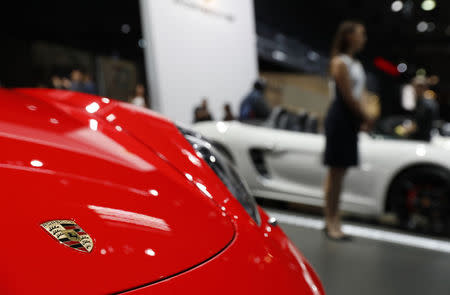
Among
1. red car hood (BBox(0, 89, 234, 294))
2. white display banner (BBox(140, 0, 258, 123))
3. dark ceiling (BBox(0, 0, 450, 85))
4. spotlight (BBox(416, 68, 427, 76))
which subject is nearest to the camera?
red car hood (BBox(0, 89, 234, 294))

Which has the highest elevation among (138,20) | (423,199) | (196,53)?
(138,20)

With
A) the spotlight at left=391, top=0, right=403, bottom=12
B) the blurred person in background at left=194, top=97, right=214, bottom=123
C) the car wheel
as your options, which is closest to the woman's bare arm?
the car wheel

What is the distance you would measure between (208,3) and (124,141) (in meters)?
4.38

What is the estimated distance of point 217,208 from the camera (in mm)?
802

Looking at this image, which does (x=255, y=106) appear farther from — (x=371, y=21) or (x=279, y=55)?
(x=371, y=21)

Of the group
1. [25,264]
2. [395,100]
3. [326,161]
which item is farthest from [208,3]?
[395,100]

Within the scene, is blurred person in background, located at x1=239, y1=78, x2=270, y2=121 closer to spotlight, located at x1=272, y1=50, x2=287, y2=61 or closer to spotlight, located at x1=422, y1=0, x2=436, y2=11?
spotlight, located at x1=422, y1=0, x2=436, y2=11

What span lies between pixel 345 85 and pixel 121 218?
2.12 metres

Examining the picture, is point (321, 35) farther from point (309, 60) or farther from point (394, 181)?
point (394, 181)

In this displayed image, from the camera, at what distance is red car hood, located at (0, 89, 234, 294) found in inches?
21.4

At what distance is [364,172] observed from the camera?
2.97m

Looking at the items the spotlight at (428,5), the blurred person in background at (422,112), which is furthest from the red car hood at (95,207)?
the spotlight at (428,5)

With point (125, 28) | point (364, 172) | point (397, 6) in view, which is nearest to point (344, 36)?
point (364, 172)

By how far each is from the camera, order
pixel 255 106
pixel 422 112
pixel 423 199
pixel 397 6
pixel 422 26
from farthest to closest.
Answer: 1. pixel 422 26
2. pixel 397 6
3. pixel 255 106
4. pixel 422 112
5. pixel 423 199
